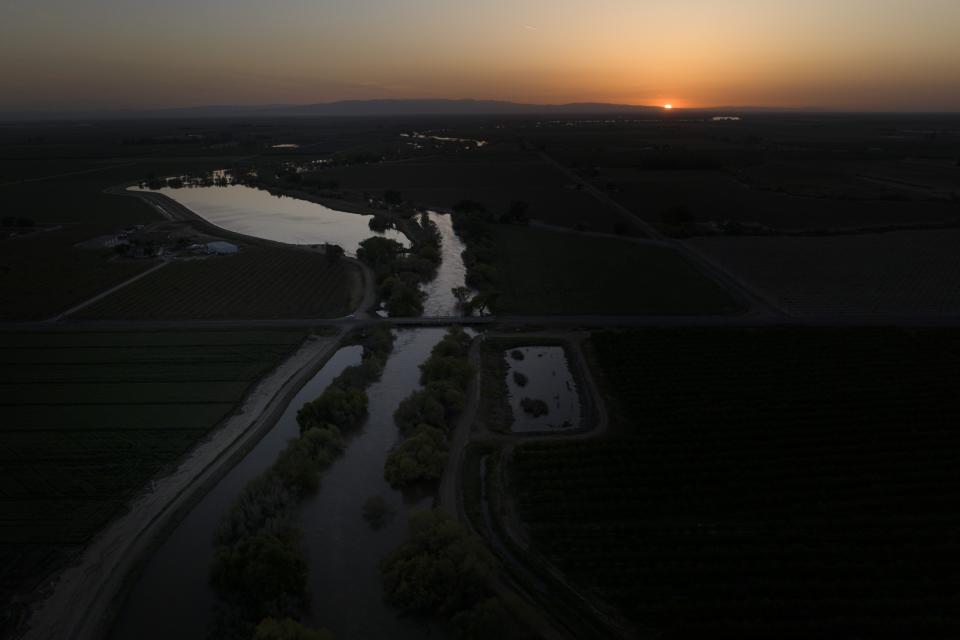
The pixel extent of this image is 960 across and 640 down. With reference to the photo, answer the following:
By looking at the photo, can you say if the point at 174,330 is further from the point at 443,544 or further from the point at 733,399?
the point at 733,399

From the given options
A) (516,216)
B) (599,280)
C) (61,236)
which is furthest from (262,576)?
(61,236)

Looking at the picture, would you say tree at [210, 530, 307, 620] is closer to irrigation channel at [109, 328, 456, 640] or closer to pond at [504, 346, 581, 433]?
irrigation channel at [109, 328, 456, 640]

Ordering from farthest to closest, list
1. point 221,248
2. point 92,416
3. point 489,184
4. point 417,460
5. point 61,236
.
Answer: point 489,184
point 61,236
point 221,248
point 92,416
point 417,460

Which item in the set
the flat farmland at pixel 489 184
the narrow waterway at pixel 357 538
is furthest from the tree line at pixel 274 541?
the flat farmland at pixel 489 184


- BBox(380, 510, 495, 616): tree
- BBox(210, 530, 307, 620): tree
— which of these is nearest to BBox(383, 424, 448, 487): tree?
BBox(380, 510, 495, 616): tree

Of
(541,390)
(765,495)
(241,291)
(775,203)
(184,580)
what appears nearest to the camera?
(184,580)

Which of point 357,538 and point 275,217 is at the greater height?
point 275,217

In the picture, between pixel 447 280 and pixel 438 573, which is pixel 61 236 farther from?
pixel 438 573
